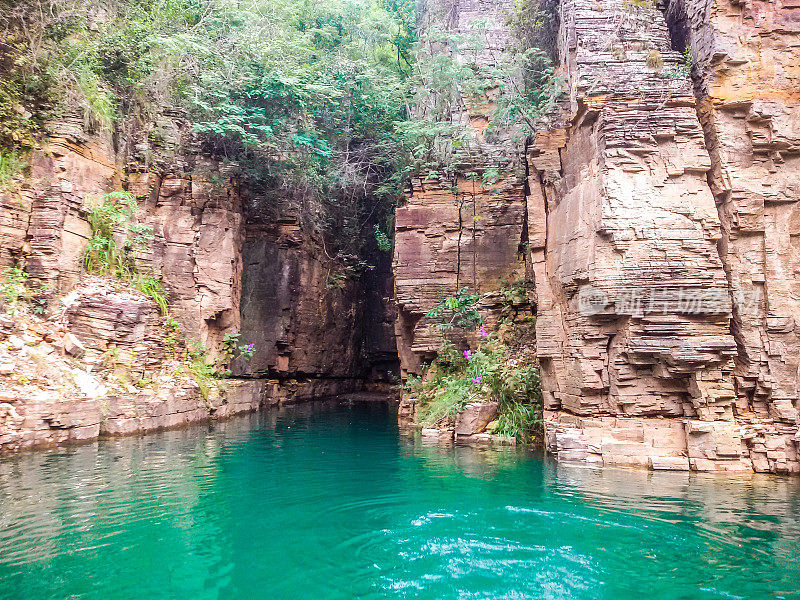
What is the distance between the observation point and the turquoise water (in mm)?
4562

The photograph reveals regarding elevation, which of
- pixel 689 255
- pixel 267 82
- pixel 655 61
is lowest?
pixel 689 255

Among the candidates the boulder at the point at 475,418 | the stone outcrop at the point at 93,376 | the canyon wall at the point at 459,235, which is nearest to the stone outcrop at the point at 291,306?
the stone outcrop at the point at 93,376

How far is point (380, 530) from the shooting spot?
5.89 metres

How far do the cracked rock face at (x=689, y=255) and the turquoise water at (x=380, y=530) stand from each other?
1.09 m

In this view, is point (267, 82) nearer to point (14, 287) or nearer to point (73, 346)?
point (14, 287)

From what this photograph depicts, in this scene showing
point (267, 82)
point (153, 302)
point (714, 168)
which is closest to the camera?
point (714, 168)

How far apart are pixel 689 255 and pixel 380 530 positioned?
21.8 feet

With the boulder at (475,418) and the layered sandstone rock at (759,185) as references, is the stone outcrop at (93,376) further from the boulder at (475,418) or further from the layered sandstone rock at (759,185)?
the layered sandstone rock at (759,185)

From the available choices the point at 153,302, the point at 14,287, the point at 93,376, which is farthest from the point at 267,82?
the point at 93,376

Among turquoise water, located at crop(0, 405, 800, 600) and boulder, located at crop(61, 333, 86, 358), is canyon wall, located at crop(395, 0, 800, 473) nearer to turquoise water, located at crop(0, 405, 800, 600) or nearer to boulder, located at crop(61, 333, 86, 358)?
turquoise water, located at crop(0, 405, 800, 600)

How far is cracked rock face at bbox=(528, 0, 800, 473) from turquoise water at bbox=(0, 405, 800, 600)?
1093 millimetres

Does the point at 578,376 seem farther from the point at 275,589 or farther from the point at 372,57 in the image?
the point at 372,57

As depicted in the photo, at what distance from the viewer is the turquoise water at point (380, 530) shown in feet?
15.0

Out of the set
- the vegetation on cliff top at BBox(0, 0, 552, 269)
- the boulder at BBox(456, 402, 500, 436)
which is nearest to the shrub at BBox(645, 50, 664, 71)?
the vegetation on cliff top at BBox(0, 0, 552, 269)
